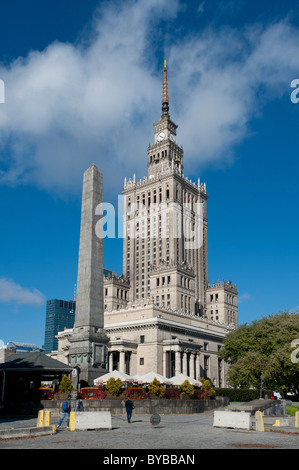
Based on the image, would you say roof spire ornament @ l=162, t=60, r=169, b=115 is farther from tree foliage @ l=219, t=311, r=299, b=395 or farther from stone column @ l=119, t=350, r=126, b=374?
tree foliage @ l=219, t=311, r=299, b=395

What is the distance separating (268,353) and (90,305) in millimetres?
29342

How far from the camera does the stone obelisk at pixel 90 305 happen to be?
44812mm

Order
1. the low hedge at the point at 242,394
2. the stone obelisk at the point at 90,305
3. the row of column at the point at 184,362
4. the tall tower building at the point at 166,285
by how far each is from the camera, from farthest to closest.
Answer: the tall tower building at the point at 166,285 → the row of column at the point at 184,362 → the low hedge at the point at 242,394 → the stone obelisk at the point at 90,305

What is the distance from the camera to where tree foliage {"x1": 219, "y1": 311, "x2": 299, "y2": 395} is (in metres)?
54.7

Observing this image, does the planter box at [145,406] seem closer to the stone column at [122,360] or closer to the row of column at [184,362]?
the row of column at [184,362]

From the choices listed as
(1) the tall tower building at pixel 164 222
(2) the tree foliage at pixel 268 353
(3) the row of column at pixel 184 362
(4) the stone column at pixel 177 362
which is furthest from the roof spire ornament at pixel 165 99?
(2) the tree foliage at pixel 268 353

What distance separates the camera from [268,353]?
204 ft

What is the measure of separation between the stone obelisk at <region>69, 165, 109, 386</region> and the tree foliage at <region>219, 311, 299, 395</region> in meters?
21.5

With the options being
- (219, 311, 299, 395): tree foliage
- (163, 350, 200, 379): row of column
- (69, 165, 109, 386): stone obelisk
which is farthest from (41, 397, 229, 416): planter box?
(163, 350, 200, 379): row of column

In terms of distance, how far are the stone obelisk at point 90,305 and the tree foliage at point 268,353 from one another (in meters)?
21.5

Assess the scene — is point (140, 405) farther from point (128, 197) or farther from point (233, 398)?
point (128, 197)

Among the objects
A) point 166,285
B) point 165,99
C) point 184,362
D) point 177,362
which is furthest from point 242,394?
point 165,99
